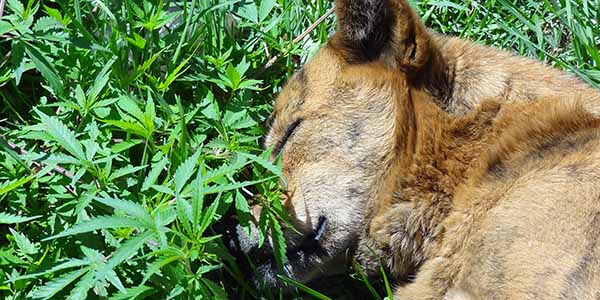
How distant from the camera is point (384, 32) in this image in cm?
355

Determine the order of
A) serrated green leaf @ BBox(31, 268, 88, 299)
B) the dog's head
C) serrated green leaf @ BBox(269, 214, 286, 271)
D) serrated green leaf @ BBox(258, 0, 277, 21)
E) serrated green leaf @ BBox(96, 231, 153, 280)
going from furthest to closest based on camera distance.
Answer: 1. serrated green leaf @ BBox(258, 0, 277, 21)
2. the dog's head
3. serrated green leaf @ BBox(269, 214, 286, 271)
4. serrated green leaf @ BBox(31, 268, 88, 299)
5. serrated green leaf @ BBox(96, 231, 153, 280)

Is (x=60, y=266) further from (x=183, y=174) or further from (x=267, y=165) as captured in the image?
(x=267, y=165)

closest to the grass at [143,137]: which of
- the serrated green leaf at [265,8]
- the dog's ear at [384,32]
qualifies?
the serrated green leaf at [265,8]

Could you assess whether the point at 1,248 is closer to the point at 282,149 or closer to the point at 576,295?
the point at 282,149

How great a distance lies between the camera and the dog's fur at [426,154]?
3168mm

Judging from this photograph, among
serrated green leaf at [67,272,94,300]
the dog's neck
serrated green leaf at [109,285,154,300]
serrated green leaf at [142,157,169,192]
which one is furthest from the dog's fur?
serrated green leaf at [67,272,94,300]

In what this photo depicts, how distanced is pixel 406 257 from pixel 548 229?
2.16ft

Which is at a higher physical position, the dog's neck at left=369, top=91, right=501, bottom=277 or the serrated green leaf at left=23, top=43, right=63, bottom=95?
the serrated green leaf at left=23, top=43, right=63, bottom=95

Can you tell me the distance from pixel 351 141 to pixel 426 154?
322 mm

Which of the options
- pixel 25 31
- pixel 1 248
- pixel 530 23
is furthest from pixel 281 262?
pixel 530 23

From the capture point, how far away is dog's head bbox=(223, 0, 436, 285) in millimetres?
3508

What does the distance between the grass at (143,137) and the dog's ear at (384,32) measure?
1.68ft

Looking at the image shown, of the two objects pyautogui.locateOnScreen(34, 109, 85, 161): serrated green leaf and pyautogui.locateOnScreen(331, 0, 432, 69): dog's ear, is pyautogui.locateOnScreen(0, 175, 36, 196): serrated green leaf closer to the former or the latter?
pyautogui.locateOnScreen(34, 109, 85, 161): serrated green leaf

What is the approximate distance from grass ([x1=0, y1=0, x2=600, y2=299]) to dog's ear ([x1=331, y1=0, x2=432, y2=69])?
511mm
